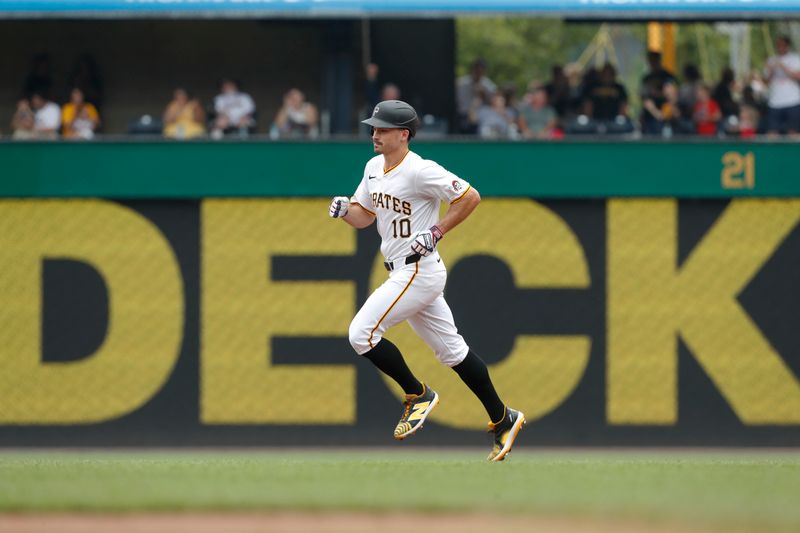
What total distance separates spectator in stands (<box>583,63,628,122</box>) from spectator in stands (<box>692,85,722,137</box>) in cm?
77

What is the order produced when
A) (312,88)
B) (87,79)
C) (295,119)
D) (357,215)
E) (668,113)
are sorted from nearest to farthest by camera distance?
1. (357,215)
2. (295,119)
3. (668,113)
4. (87,79)
5. (312,88)

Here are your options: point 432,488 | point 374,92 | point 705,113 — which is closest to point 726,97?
point 705,113

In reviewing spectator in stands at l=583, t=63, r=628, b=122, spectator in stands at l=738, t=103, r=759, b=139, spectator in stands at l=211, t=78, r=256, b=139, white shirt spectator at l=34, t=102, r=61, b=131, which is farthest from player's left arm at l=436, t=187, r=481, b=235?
white shirt spectator at l=34, t=102, r=61, b=131

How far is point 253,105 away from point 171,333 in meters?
4.04

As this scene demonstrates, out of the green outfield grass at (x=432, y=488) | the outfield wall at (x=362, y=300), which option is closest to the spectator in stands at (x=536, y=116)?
the outfield wall at (x=362, y=300)

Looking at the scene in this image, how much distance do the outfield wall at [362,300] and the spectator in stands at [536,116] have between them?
3.03m

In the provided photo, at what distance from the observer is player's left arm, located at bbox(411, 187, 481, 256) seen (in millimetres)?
8758

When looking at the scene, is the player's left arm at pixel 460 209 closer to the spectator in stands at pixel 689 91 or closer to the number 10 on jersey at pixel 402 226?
the number 10 on jersey at pixel 402 226

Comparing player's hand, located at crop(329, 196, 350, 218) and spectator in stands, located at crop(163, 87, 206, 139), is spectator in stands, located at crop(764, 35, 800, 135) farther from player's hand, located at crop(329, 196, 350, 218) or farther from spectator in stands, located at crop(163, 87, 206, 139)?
player's hand, located at crop(329, 196, 350, 218)

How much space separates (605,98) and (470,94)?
159cm

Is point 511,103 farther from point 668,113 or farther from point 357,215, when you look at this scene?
point 357,215

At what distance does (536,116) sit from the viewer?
52.2 feet

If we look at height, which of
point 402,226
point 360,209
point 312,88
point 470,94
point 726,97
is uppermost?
point 312,88

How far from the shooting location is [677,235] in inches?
501
